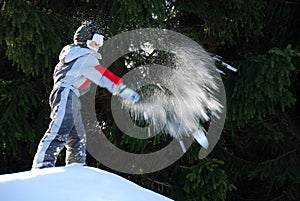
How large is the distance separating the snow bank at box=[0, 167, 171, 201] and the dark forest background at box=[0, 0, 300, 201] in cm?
208

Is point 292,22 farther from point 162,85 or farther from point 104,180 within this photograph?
point 104,180

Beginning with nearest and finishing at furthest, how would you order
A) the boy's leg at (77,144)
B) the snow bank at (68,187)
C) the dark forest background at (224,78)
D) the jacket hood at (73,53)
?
the snow bank at (68,187) → the jacket hood at (73,53) → the boy's leg at (77,144) → the dark forest background at (224,78)

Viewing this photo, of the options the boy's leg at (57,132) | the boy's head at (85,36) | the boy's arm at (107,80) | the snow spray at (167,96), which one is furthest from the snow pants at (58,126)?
the snow spray at (167,96)

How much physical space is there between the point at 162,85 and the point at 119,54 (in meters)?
0.60

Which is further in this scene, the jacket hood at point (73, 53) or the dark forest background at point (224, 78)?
the dark forest background at point (224, 78)

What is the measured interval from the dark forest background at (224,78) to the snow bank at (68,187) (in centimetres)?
208

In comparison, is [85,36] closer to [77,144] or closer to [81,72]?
[81,72]

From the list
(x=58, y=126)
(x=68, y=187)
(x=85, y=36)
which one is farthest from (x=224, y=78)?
(x=68, y=187)

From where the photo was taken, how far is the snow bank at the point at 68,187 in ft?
10.8

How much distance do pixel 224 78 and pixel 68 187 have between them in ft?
10.3

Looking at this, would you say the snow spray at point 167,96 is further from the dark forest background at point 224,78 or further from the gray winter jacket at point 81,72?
the gray winter jacket at point 81,72

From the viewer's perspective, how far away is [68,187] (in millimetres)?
3406

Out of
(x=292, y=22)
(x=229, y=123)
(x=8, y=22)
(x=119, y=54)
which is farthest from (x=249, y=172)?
(x=8, y=22)

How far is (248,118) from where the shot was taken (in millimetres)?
5949
